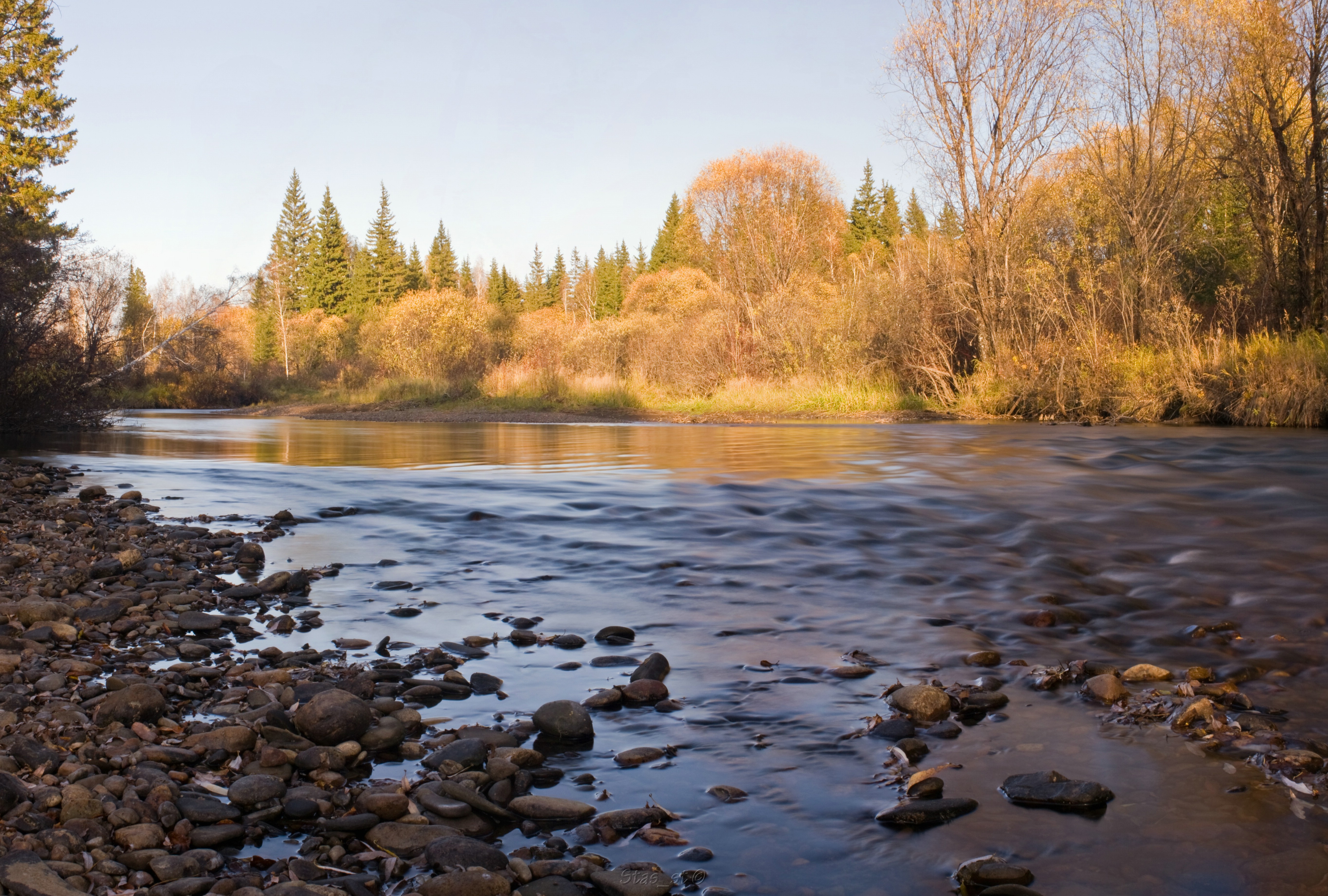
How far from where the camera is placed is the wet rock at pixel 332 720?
2.85 m

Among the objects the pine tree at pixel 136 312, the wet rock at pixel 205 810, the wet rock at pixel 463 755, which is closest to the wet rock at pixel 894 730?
the wet rock at pixel 463 755

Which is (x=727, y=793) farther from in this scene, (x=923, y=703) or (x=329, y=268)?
(x=329, y=268)

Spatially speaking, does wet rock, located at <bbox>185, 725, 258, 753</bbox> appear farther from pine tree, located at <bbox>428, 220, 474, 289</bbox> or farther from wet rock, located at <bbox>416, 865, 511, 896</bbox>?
pine tree, located at <bbox>428, 220, 474, 289</bbox>

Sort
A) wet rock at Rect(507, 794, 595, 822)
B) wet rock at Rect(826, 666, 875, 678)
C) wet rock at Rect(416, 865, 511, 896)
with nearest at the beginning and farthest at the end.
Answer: wet rock at Rect(416, 865, 511, 896)
wet rock at Rect(507, 794, 595, 822)
wet rock at Rect(826, 666, 875, 678)

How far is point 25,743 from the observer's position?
2578 millimetres

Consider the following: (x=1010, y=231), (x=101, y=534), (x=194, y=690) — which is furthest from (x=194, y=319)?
(x=194, y=690)

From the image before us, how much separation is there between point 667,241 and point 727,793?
7387cm

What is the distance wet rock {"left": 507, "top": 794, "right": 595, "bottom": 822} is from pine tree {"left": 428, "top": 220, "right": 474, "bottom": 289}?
75.5 m

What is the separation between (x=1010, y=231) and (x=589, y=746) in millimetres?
19925

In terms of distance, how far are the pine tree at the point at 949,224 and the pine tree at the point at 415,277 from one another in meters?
53.2

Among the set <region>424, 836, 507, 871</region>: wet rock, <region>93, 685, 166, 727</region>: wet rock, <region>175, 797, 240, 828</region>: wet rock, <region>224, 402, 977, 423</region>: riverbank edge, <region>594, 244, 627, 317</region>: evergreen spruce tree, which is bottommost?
<region>424, 836, 507, 871</region>: wet rock

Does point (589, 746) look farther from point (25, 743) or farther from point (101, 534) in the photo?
point (101, 534)

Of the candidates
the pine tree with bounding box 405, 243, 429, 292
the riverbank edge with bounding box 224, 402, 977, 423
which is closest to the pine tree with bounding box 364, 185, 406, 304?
the pine tree with bounding box 405, 243, 429, 292

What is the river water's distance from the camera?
89.7 inches
